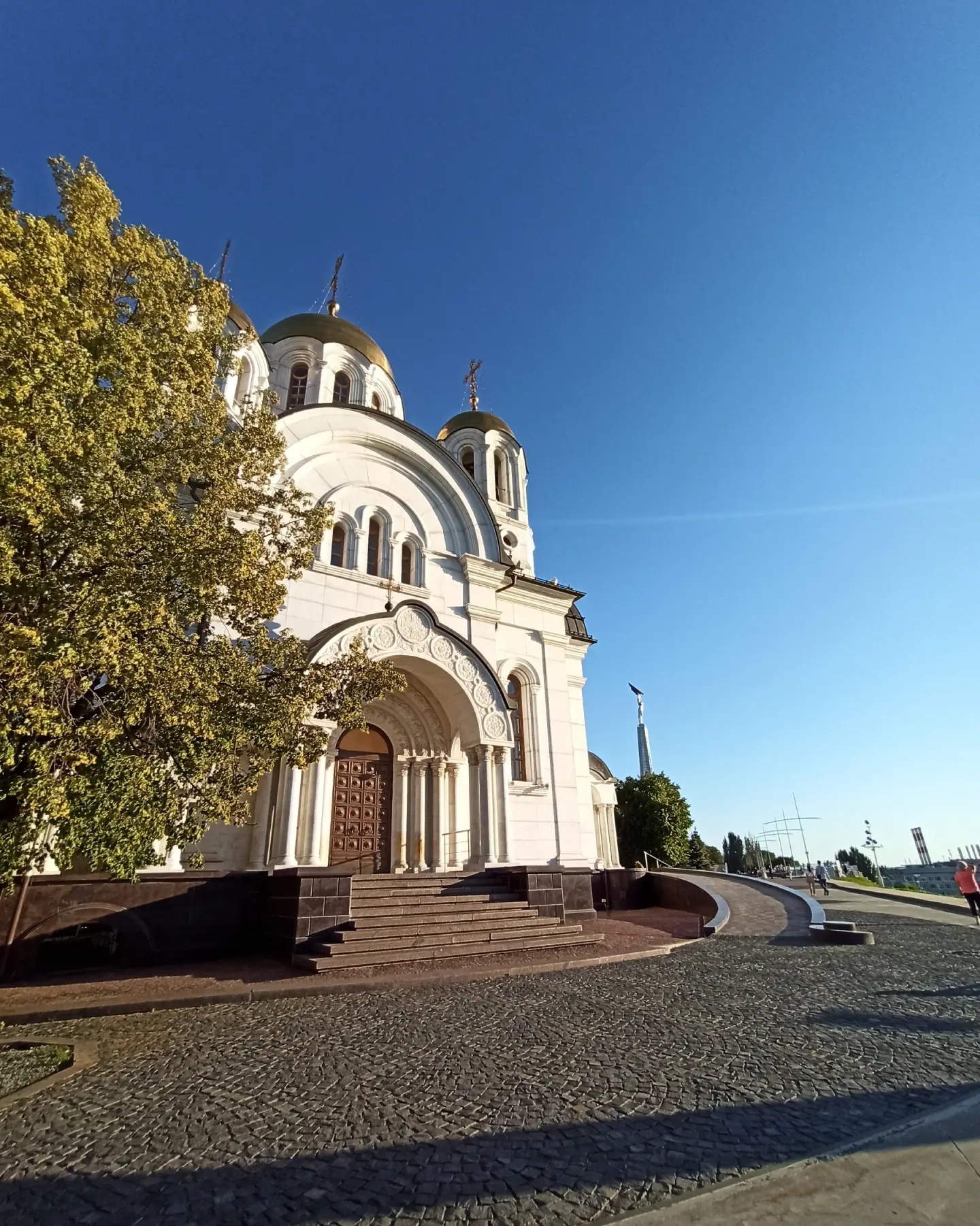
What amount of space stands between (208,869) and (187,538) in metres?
6.23

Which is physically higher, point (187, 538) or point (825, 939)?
point (187, 538)

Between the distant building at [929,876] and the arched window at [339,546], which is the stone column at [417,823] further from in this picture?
the distant building at [929,876]

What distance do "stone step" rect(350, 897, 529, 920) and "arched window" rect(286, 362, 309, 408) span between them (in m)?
14.8

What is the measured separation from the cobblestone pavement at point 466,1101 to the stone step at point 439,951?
1.82 metres

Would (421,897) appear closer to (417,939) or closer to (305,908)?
(417,939)

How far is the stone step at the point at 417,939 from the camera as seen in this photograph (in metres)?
8.37

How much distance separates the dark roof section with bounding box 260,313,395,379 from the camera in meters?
19.2

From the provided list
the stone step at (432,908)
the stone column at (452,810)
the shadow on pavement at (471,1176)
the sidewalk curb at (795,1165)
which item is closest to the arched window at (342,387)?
the stone column at (452,810)

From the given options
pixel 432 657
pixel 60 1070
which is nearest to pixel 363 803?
pixel 432 657

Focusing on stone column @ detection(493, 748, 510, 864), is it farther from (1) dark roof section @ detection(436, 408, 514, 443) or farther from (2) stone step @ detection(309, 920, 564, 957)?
(1) dark roof section @ detection(436, 408, 514, 443)

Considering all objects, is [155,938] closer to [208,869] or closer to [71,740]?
[208,869]

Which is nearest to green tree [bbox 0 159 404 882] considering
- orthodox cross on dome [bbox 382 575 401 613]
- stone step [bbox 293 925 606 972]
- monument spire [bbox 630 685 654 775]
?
stone step [bbox 293 925 606 972]

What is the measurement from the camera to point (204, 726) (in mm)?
6969

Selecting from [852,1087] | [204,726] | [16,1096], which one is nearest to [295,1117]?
[16,1096]
